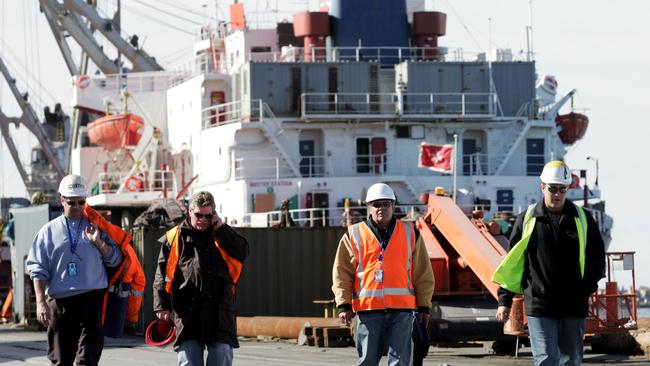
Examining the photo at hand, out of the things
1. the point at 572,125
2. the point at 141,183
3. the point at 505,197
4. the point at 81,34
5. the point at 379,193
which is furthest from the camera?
the point at 81,34

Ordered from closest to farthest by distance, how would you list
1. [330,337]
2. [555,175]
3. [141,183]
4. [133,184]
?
[555,175], [330,337], [133,184], [141,183]

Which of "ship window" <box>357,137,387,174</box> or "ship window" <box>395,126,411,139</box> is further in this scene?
"ship window" <box>395,126,411,139</box>

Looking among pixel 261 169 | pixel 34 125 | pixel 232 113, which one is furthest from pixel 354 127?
pixel 34 125

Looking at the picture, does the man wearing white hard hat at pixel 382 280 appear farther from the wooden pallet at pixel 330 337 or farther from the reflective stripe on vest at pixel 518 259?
the wooden pallet at pixel 330 337

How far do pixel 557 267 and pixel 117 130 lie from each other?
33653mm

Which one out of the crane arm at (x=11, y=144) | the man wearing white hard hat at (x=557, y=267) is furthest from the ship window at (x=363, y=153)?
the crane arm at (x=11, y=144)

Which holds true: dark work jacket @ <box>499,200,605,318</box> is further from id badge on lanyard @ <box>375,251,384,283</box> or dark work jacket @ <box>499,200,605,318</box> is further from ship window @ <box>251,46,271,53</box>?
ship window @ <box>251,46,271,53</box>

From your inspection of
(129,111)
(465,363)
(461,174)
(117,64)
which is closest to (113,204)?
(129,111)

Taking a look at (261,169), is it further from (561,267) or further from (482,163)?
(561,267)

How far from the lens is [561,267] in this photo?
11.4 m

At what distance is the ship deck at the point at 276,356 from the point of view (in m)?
19.6

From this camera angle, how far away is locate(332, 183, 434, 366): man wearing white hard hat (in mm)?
12391

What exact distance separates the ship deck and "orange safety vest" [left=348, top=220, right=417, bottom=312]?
6.58 m

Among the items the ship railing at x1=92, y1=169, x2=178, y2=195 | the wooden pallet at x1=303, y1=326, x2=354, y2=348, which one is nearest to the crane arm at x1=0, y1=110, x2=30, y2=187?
the ship railing at x1=92, y1=169, x2=178, y2=195
